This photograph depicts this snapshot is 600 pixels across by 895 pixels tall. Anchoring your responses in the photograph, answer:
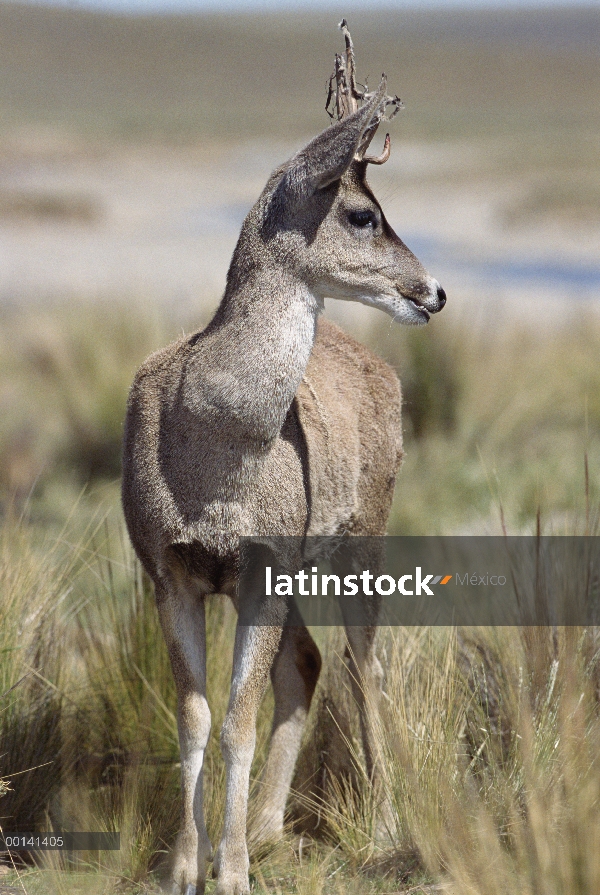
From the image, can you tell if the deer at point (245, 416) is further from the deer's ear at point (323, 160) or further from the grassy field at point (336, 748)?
the grassy field at point (336, 748)

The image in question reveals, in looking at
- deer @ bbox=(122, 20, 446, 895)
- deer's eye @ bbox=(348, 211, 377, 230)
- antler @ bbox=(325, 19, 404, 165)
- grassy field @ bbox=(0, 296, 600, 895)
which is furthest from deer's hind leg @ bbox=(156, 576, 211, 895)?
antler @ bbox=(325, 19, 404, 165)

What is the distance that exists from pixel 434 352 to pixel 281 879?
8.77m

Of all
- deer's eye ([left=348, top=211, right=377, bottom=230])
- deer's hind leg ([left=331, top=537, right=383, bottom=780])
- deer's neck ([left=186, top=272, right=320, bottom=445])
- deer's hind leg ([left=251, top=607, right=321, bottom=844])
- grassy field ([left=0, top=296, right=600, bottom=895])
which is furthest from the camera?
deer's hind leg ([left=331, top=537, right=383, bottom=780])

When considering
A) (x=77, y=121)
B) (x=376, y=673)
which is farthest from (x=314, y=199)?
(x=77, y=121)

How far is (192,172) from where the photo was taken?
5941 centimetres

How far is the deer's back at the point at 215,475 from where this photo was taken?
4.31 m

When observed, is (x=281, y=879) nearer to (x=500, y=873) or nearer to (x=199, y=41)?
(x=500, y=873)

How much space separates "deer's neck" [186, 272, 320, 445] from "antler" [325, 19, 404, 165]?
0.60 m

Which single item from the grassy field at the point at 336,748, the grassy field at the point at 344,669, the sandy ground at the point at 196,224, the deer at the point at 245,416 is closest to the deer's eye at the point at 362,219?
the deer at the point at 245,416

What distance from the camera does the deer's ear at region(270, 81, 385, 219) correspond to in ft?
13.3

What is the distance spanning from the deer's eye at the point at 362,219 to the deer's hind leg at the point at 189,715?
1.49 metres

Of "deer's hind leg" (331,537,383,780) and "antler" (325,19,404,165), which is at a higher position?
"antler" (325,19,404,165)

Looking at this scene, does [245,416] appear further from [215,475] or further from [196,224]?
[196,224]

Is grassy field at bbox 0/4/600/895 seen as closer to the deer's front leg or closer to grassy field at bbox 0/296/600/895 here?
grassy field at bbox 0/296/600/895
